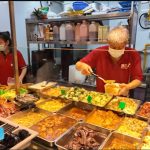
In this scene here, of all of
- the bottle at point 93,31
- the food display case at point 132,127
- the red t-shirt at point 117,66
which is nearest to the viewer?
the food display case at point 132,127

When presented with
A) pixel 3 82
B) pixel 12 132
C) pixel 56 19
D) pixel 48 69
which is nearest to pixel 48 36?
pixel 56 19

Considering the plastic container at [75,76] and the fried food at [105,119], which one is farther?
the plastic container at [75,76]

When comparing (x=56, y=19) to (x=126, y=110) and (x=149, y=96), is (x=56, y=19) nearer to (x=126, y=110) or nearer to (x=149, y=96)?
(x=126, y=110)

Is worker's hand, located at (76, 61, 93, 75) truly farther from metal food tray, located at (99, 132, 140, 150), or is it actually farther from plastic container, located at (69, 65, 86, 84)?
plastic container, located at (69, 65, 86, 84)

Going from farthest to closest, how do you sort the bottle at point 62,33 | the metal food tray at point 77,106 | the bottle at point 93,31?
the bottle at point 62,33, the bottle at point 93,31, the metal food tray at point 77,106

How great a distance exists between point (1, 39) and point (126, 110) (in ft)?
7.04

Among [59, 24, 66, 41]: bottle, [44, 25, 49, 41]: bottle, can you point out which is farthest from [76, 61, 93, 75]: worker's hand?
[44, 25, 49, 41]: bottle

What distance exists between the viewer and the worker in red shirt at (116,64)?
205 cm

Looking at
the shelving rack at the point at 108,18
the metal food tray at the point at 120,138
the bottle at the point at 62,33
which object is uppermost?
the shelving rack at the point at 108,18

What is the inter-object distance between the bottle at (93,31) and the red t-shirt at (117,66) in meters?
0.79

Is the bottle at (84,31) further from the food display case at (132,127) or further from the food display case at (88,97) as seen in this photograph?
the food display case at (132,127)

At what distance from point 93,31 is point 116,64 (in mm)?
1058

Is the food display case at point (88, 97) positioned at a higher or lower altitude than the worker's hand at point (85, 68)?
lower

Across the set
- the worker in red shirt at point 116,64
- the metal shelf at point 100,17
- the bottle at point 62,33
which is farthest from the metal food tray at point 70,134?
the bottle at point 62,33
